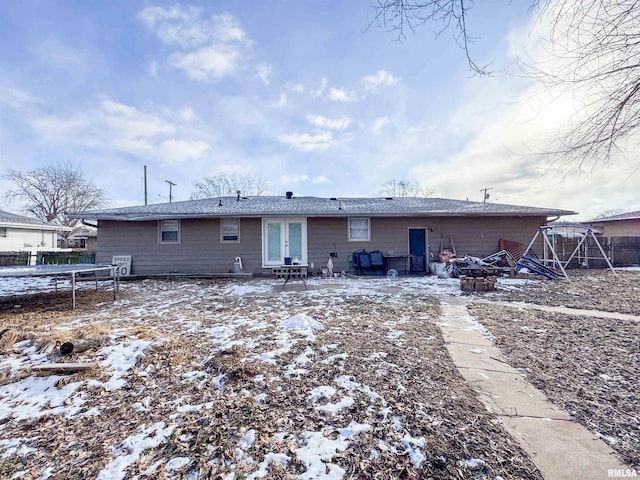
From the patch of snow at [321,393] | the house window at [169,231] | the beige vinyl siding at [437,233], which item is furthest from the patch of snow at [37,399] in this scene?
the beige vinyl siding at [437,233]

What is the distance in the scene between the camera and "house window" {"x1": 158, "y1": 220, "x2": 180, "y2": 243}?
10.5 m

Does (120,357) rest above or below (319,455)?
above

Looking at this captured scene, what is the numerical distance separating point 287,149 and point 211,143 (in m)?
4.04

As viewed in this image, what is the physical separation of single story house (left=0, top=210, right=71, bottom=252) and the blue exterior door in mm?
21821

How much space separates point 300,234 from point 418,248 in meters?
4.54

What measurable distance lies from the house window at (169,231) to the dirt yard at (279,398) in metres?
5.96

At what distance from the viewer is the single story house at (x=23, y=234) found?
16.6m

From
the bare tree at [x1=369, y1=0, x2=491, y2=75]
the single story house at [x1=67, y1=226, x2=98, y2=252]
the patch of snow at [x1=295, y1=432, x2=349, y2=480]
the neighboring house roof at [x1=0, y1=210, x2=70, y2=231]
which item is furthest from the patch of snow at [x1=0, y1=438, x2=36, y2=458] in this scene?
the single story house at [x1=67, y1=226, x2=98, y2=252]

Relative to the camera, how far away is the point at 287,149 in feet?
52.7

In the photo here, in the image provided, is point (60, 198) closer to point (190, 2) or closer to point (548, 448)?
point (190, 2)

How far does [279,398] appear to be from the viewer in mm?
2338

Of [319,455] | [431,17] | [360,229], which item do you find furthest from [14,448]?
[360,229]

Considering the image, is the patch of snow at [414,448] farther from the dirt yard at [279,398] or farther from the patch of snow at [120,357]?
the patch of snow at [120,357]

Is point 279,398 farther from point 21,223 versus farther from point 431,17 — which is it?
point 21,223
